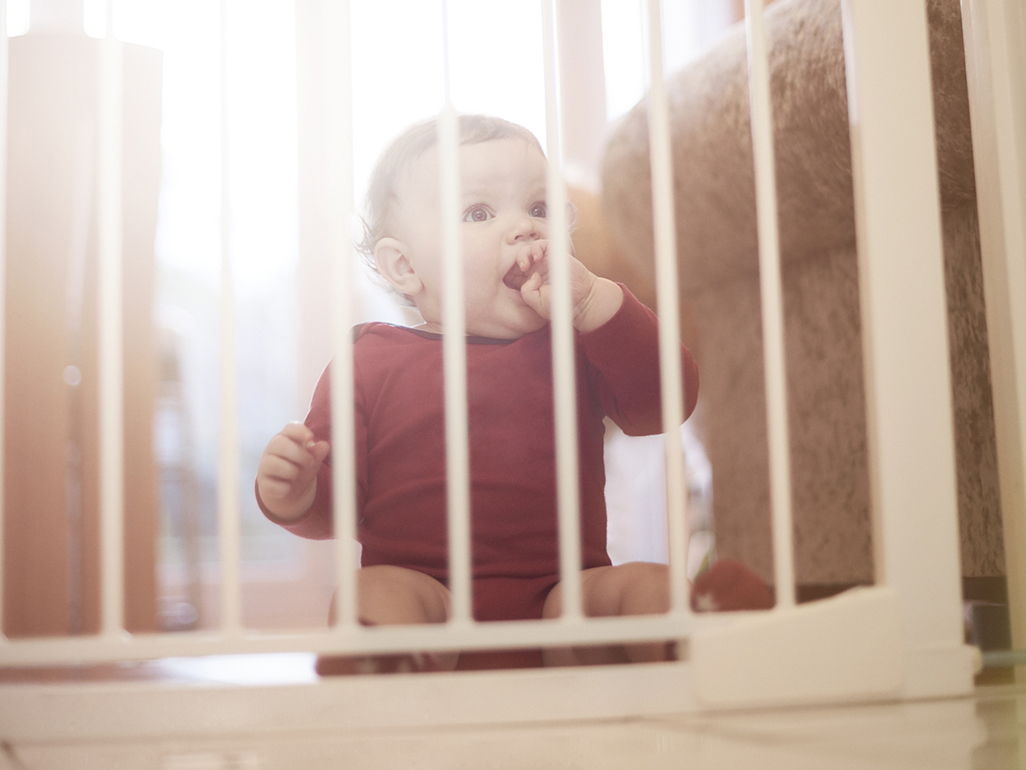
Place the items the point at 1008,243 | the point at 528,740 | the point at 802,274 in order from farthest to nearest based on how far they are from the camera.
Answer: the point at 802,274 → the point at 1008,243 → the point at 528,740

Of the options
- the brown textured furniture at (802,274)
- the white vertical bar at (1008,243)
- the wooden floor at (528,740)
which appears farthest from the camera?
the brown textured furniture at (802,274)

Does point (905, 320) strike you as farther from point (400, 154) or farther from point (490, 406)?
point (400, 154)

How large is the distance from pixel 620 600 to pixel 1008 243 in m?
0.38

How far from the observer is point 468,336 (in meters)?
0.80

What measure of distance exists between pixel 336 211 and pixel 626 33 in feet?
6.30

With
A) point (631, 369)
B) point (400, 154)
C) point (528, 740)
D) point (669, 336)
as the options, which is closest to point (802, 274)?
point (631, 369)

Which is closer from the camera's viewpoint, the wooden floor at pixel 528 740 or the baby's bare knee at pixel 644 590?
the wooden floor at pixel 528 740

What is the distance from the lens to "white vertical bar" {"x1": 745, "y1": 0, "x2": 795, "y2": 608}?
1.62ft

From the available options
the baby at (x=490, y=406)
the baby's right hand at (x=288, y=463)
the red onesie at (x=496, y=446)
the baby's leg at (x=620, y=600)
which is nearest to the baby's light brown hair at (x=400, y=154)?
the baby at (x=490, y=406)

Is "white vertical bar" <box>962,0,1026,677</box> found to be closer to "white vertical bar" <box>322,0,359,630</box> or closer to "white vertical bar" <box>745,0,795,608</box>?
"white vertical bar" <box>745,0,795,608</box>

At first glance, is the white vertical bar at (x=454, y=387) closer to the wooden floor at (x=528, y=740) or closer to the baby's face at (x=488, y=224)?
the wooden floor at (x=528, y=740)

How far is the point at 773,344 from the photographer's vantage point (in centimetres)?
50

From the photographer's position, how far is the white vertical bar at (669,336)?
0.49 m

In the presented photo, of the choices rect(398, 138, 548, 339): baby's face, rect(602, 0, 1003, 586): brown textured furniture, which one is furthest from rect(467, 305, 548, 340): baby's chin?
rect(602, 0, 1003, 586): brown textured furniture
